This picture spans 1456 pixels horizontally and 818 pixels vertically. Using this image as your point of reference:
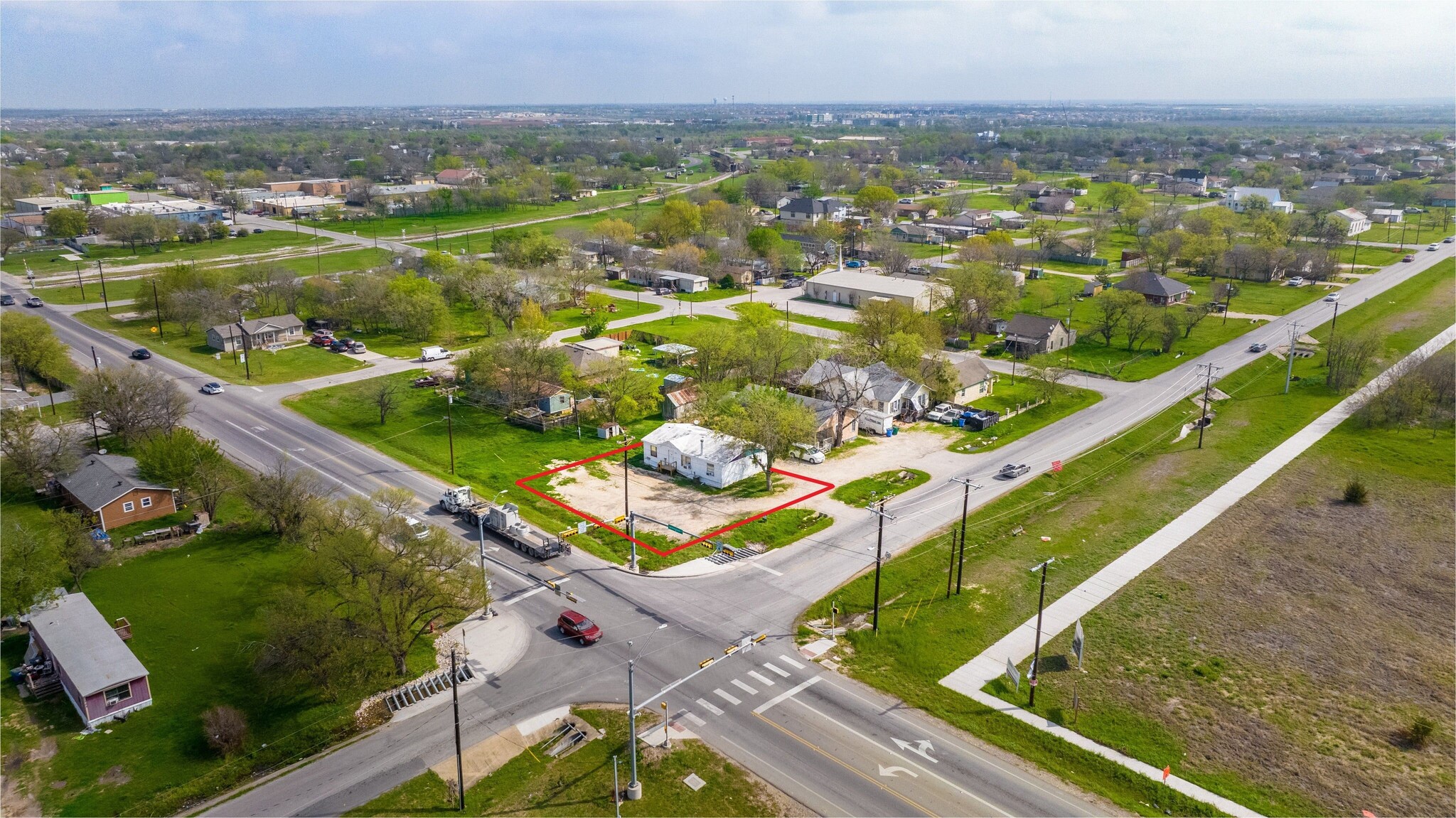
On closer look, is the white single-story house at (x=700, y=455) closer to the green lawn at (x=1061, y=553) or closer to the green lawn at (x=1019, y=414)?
the green lawn at (x=1061, y=553)

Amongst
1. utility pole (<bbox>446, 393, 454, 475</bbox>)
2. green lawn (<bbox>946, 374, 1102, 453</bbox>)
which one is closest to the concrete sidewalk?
green lawn (<bbox>946, 374, 1102, 453</bbox>)

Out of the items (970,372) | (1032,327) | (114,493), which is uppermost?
(1032,327)

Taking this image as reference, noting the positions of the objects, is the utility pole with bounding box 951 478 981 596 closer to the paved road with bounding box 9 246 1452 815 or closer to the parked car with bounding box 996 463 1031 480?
the paved road with bounding box 9 246 1452 815

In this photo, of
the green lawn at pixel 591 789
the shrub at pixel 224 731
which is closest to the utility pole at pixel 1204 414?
the green lawn at pixel 591 789

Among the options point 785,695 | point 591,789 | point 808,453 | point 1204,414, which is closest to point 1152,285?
point 1204,414

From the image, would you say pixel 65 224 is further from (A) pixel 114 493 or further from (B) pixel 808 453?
(B) pixel 808 453
